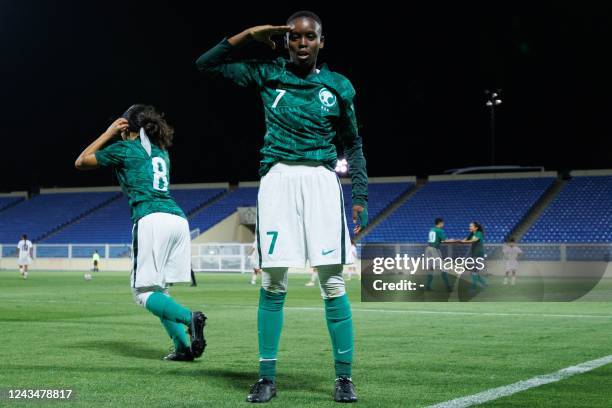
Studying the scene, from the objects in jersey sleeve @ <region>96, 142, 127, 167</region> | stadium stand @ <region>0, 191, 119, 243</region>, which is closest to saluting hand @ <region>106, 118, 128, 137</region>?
jersey sleeve @ <region>96, 142, 127, 167</region>

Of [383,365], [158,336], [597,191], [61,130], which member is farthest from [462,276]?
[61,130]

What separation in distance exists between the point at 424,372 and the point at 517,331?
158 inches

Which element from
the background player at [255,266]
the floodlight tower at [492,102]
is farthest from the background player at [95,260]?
the floodlight tower at [492,102]

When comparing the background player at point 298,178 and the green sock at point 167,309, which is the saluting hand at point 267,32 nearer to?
the background player at point 298,178

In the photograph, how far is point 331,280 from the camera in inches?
214

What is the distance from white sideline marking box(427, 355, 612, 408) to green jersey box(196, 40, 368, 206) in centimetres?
138

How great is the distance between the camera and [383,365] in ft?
22.9

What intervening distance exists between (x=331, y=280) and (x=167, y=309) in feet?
7.65

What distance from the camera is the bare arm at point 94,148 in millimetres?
6930

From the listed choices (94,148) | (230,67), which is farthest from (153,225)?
(230,67)

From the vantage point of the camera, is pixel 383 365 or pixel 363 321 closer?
pixel 383 365

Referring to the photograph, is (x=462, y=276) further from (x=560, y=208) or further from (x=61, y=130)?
(x=61, y=130)

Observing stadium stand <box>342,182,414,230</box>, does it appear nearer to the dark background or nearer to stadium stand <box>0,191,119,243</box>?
the dark background

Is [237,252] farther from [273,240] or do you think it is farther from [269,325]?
[273,240]
